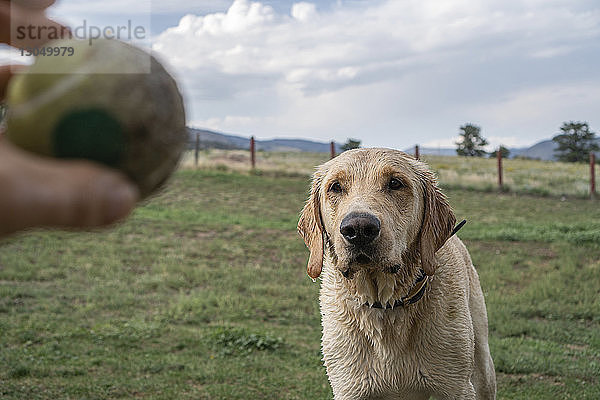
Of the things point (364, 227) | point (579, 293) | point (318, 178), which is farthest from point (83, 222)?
point (579, 293)

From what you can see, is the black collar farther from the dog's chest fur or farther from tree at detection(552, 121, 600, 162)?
tree at detection(552, 121, 600, 162)

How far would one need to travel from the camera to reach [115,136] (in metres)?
0.87

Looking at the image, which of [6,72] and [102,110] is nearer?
[102,110]

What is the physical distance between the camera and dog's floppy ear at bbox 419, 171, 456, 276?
358cm

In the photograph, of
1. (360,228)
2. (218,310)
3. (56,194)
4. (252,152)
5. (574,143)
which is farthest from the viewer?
(574,143)

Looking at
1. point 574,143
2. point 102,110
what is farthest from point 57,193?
point 574,143

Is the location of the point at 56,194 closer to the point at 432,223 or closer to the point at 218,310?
the point at 432,223

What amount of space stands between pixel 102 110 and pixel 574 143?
4902cm

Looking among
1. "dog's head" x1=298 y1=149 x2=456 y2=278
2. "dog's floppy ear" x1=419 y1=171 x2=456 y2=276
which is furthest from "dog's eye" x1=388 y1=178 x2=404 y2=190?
"dog's floppy ear" x1=419 y1=171 x2=456 y2=276

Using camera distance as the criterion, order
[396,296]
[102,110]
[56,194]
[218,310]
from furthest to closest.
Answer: [218,310] → [396,296] → [102,110] → [56,194]

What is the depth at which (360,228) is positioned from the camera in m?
3.08

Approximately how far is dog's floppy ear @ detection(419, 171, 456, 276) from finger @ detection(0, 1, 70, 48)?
2847mm

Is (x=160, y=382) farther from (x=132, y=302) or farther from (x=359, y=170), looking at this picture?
(x=359, y=170)

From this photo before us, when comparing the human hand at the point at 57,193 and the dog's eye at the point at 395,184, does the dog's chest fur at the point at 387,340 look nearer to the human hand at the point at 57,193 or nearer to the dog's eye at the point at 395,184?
the dog's eye at the point at 395,184
